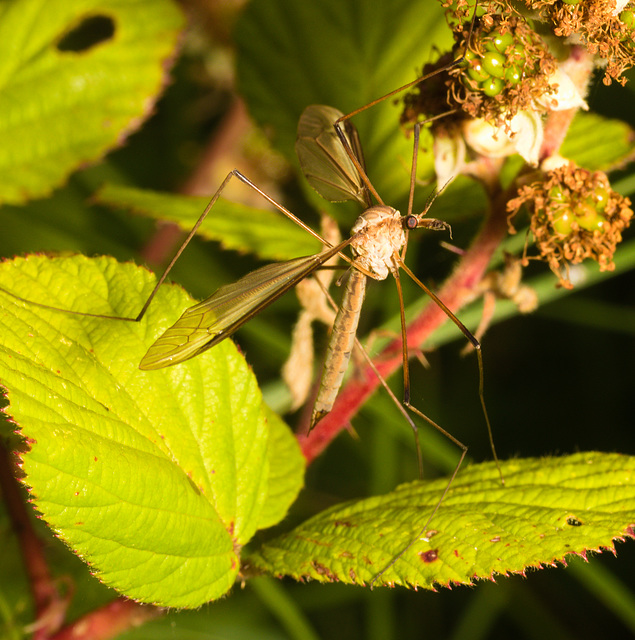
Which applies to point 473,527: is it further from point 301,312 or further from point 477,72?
point 477,72

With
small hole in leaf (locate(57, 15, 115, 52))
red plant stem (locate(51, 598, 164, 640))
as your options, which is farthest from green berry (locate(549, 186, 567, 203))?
small hole in leaf (locate(57, 15, 115, 52))

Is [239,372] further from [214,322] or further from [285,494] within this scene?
[285,494]

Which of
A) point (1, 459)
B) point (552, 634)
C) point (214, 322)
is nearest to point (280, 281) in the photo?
point (214, 322)

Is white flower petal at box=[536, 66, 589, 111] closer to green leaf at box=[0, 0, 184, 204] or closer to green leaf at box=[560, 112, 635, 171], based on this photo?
green leaf at box=[560, 112, 635, 171]

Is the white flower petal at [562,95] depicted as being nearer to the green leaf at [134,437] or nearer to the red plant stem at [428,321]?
the red plant stem at [428,321]

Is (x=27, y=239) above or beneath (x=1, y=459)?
beneath

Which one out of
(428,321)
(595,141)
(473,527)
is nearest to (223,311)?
(428,321)

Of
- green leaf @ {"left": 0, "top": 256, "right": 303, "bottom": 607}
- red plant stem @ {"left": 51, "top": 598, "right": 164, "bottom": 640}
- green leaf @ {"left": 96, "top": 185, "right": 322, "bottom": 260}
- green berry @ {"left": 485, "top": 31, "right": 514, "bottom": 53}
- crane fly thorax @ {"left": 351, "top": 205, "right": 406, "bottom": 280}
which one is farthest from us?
green leaf @ {"left": 96, "top": 185, "right": 322, "bottom": 260}

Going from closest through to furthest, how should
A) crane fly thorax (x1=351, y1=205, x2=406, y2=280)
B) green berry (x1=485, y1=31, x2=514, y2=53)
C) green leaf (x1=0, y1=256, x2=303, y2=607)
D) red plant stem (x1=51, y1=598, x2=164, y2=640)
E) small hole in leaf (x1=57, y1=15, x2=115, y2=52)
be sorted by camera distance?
1. green leaf (x1=0, y1=256, x2=303, y2=607)
2. green berry (x1=485, y1=31, x2=514, y2=53)
3. red plant stem (x1=51, y1=598, x2=164, y2=640)
4. crane fly thorax (x1=351, y1=205, x2=406, y2=280)
5. small hole in leaf (x1=57, y1=15, x2=115, y2=52)
